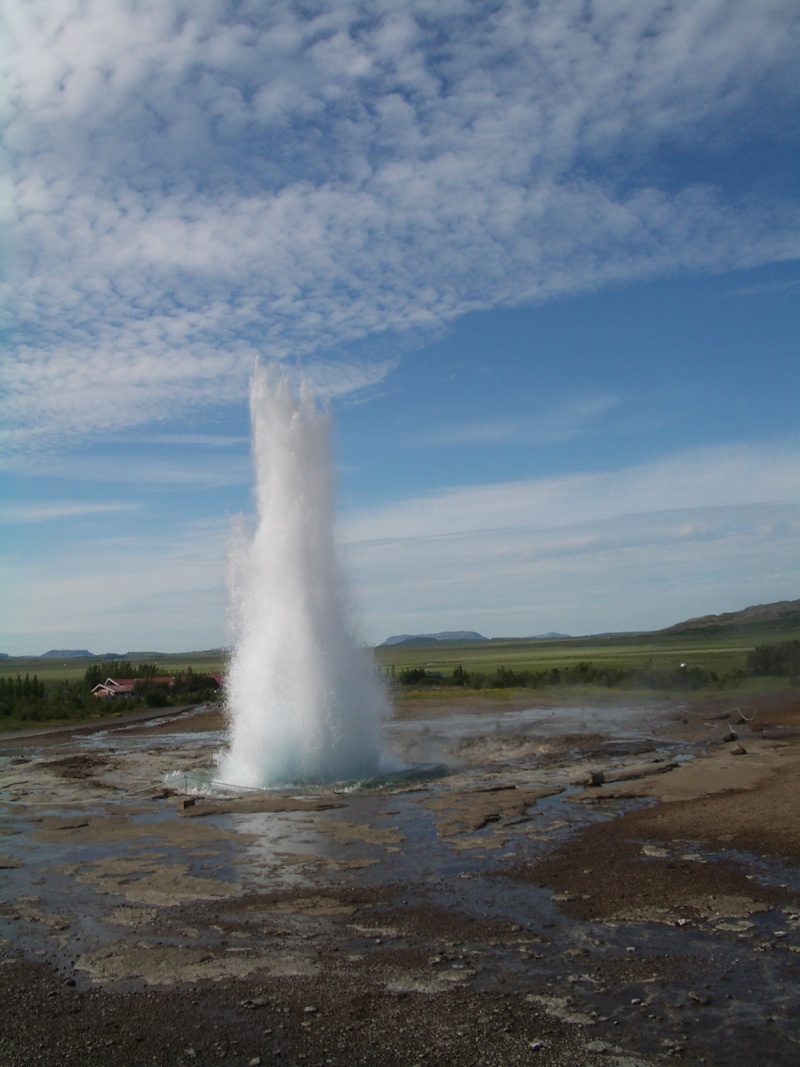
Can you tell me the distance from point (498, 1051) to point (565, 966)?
2.09 meters

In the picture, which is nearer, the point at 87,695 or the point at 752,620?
the point at 87,695

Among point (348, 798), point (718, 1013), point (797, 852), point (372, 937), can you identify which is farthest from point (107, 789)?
point (718, 1013)

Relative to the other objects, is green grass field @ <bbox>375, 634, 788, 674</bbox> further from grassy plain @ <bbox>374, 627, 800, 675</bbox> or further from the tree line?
the tree line

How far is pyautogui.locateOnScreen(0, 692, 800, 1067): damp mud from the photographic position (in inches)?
280

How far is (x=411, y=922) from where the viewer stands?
10266 millimetres

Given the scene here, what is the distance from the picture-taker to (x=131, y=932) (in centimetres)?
1016

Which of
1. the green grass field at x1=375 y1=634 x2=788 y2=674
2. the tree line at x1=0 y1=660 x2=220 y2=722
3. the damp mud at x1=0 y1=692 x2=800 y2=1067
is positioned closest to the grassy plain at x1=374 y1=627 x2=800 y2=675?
the green grass field at x1=375 y1=634 x2=788 y2=674

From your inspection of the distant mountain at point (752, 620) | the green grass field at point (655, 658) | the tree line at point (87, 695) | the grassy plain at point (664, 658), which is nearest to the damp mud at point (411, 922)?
the green grass field at point (655, 658)

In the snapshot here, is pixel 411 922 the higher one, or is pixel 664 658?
pixel 411 922

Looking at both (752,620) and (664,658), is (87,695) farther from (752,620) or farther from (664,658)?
(752,620)

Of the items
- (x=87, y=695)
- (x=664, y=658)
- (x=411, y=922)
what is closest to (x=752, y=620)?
(x=664, y=658)

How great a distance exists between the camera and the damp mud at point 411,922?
712 cm

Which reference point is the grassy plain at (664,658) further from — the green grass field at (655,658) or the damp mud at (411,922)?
the damp mud at (411,922)

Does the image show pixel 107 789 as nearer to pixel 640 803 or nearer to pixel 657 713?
pixel 640 803
